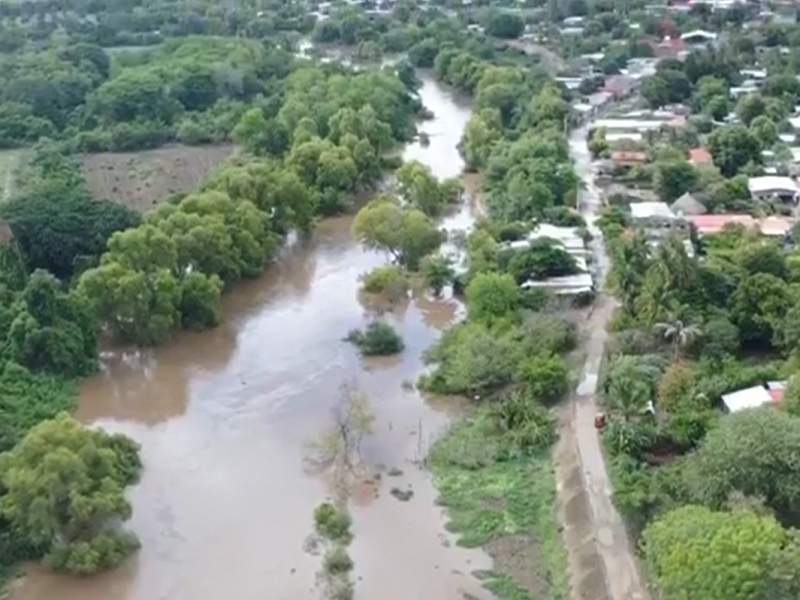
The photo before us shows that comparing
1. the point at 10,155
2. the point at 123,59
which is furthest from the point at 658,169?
the point at 123,59

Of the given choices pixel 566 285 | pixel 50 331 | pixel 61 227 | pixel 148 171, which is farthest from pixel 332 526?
pixel 148 171

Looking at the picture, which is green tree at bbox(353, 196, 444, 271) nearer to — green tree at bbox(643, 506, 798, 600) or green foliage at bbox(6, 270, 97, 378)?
green foliage at bbox(6, 270, 97, 378)

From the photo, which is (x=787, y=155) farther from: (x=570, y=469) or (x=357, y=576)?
(x=357, y=576)

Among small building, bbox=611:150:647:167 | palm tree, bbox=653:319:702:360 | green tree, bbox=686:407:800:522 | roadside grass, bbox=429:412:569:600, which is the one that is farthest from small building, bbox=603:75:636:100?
green tree, bbox=686:407:800:522

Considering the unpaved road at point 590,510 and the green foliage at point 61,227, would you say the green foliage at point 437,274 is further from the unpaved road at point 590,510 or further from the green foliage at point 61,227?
the green foliage at point 61,227

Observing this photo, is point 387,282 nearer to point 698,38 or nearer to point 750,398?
point 750,398

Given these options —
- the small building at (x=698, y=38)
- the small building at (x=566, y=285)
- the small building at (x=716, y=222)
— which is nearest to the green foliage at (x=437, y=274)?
the small building at (x=566, y=285)
